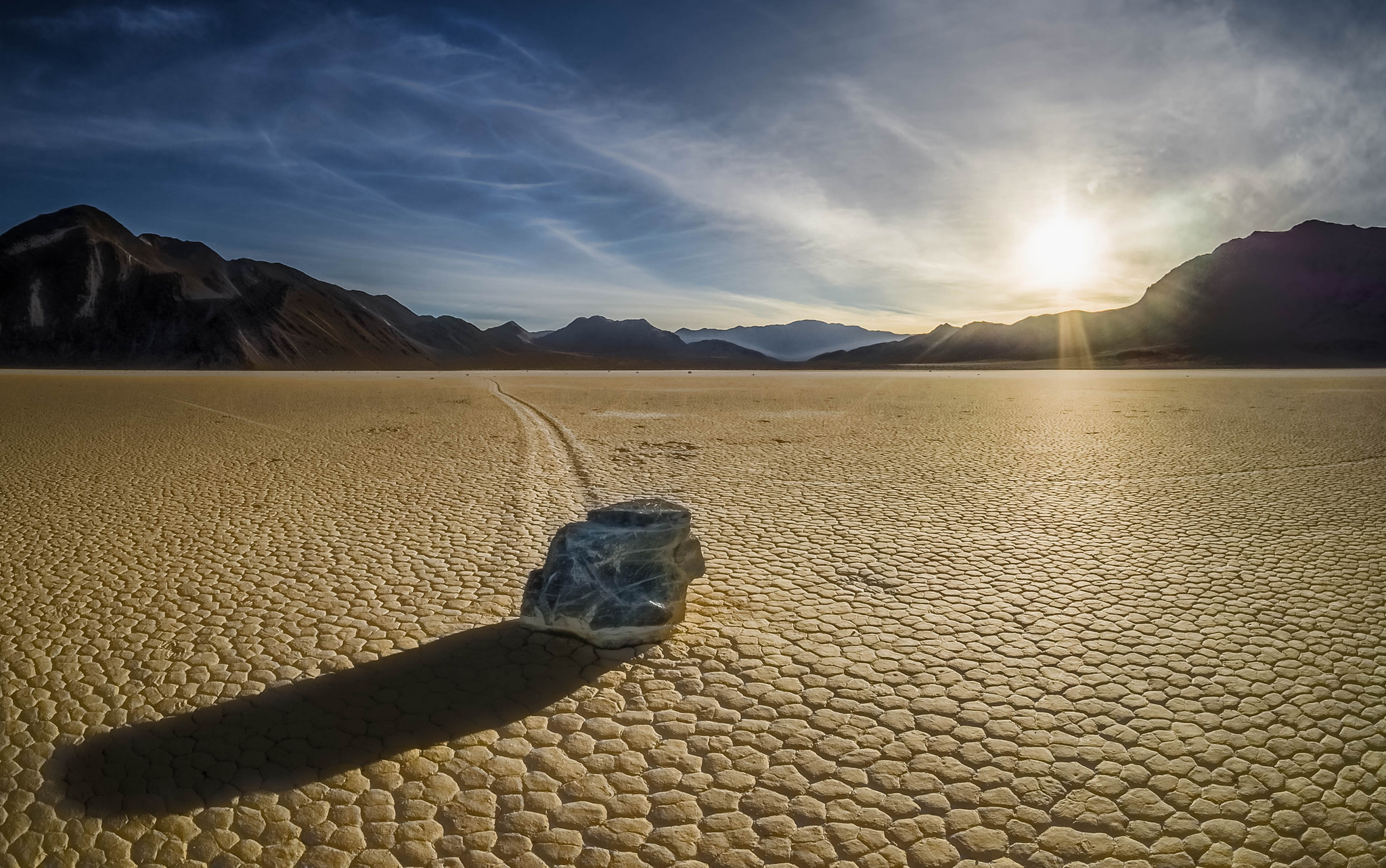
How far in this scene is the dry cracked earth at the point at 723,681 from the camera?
2588 millimetres

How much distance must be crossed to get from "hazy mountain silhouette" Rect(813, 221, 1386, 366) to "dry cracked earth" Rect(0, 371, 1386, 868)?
88.7m

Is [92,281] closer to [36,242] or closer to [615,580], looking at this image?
[36,242]

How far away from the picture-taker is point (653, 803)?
2729 mm

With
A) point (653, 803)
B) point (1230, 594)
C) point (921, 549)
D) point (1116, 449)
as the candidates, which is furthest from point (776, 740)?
point (1116, 449)

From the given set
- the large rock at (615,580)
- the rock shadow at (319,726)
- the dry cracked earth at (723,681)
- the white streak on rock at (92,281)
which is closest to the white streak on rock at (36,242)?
the white streak on rock at (92,281)

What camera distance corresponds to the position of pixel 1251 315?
323 feet

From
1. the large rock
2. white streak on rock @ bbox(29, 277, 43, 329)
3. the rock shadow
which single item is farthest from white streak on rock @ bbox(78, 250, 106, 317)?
the large rock

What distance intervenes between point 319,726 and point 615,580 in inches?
62.8

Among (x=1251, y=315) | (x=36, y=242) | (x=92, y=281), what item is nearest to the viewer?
(x=92, y=281)

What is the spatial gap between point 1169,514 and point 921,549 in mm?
3046

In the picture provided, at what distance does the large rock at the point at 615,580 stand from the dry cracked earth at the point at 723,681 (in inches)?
6.0

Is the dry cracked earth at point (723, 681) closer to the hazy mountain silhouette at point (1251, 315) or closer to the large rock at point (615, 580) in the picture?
the large rock at point (615, 580)

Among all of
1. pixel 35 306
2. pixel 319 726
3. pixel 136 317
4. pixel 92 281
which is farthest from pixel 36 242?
pixel 319 726

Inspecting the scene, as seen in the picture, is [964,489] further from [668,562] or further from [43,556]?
[43,556]
